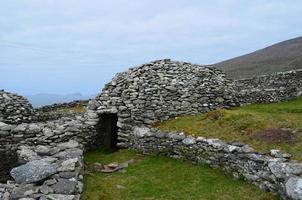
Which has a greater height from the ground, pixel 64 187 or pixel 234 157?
pixel 64 187

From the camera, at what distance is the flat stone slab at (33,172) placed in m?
12.9

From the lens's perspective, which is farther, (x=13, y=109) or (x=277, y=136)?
(x=13, y=109)

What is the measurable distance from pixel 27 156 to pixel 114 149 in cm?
617

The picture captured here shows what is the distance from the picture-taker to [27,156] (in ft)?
54.4

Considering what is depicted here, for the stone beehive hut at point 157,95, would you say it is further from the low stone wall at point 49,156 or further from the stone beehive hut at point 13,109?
the stone beehive hut at point 13,109

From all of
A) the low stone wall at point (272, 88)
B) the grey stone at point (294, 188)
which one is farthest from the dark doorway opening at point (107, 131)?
the grey stone at point (294, 188)

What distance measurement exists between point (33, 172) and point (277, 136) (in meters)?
8.54

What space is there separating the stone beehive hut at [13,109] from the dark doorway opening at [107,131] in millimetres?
4333

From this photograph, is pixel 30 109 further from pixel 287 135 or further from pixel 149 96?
pixel 287 135

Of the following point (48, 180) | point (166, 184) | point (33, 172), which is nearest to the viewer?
point (48, 180)

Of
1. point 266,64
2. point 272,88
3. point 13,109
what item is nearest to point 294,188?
point 13,109

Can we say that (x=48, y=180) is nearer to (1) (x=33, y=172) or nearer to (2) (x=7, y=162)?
(1) (x=33, y=172)

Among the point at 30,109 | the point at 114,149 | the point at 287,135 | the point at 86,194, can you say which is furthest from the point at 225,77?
the point at 86,194

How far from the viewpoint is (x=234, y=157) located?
50.4 ft
